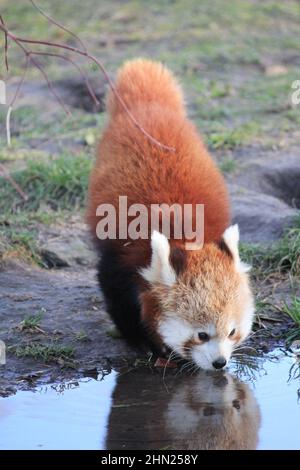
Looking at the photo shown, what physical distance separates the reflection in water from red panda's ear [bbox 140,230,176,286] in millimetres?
553

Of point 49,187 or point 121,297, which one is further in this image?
point 49,187

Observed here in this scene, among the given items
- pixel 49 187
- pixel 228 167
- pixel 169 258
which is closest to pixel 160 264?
pixel 169 258

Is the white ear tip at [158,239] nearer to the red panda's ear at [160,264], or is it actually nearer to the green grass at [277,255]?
the red panda's ear at [160,264]

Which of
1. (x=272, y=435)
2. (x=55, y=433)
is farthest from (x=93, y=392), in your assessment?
(x=272, y=435)

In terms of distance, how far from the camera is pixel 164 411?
4539mm

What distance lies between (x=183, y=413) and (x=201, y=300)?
55cm

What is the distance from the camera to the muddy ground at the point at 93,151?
5391mm

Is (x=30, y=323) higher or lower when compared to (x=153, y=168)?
lower

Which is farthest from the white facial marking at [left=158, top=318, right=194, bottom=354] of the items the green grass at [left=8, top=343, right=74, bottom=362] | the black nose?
the green grass at [left=8, top=343, right=74, bottom=362]

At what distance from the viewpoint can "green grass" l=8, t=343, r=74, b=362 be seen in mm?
5109

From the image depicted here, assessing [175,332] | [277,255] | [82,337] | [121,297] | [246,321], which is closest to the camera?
[175,332]

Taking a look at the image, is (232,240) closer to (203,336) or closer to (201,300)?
(201,300)

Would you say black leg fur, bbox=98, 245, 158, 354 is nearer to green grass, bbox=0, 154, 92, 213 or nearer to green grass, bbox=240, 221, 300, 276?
green grass, bbox=240, 221, 300, 276

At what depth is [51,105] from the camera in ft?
30.8
